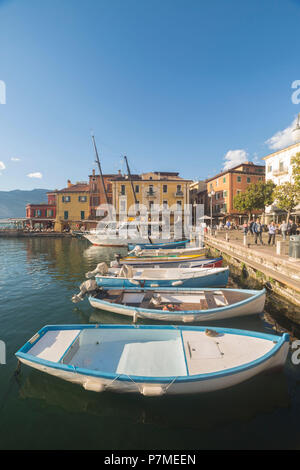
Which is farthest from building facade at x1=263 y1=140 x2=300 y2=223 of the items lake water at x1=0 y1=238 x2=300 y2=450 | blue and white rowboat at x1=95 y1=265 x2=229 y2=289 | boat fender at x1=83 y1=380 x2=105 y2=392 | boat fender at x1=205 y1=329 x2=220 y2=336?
boat fender at x1=83 y1=380 x2=105 y2=392

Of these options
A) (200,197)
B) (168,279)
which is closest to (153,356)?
(168,279)

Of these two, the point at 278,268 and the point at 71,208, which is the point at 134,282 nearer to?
the point at 278,268

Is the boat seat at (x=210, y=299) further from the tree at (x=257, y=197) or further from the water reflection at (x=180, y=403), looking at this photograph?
the tree at (x=257, y=197)

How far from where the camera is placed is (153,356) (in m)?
5.04

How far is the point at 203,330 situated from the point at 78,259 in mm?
18082

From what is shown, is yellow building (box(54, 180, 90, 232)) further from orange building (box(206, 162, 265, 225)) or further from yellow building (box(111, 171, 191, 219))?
orange building (box(206, 162, 265, 225))

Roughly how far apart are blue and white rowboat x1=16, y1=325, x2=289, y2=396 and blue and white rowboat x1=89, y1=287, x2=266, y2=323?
144 centimetres

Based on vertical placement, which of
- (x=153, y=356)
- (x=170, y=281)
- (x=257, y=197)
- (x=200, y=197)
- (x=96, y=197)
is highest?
(x=200, y=197)

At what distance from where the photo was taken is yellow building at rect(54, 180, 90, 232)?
46.5 m

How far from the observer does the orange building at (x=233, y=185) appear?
38156mm

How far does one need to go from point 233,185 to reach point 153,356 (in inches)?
1533

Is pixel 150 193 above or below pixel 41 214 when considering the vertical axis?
above

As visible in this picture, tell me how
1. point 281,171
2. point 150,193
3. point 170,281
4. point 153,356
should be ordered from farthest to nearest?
point 150,193
point 281,171
point 170,281
point 153,356

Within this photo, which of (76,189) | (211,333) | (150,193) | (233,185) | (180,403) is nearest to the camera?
(180,403)
